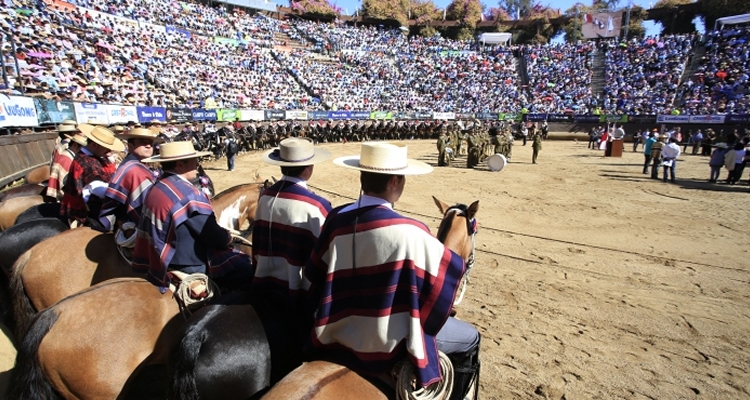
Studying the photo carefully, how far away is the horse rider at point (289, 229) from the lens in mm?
2707

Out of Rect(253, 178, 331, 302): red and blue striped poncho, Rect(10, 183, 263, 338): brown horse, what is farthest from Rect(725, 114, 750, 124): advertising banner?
Rect(10, 183, 263, 338): brown horse

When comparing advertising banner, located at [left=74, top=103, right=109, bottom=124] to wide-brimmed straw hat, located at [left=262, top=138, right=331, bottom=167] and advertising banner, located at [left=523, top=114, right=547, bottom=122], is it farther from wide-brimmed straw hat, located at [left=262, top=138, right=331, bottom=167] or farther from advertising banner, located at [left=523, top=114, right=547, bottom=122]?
advertising banner, located at [left=523, top=114, right=547, bottom=122]

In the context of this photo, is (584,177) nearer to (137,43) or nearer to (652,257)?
(652,257)

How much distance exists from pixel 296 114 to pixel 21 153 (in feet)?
78.1

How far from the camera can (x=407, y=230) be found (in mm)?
2014

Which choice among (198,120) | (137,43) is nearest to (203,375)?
(198,120)

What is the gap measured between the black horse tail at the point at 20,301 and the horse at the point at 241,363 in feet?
8.55

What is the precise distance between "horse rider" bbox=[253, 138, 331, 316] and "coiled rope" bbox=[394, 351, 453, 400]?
34.2 inches

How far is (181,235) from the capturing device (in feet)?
11.1

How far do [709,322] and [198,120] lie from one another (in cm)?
2794

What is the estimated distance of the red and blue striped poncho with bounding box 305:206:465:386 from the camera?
6.64 feet

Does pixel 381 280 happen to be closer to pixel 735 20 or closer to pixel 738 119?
pixel 738 119

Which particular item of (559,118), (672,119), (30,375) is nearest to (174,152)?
(30,375)

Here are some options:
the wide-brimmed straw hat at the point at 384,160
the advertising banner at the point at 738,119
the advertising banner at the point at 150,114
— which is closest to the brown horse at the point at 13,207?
the wide-brimmed straw hat at the point at 384,160
